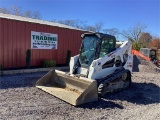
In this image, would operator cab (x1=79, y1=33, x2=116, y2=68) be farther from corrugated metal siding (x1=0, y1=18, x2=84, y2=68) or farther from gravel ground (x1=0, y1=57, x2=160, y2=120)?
corrugated metal siding (x1=0, y1=18, x2=84, y2=68)

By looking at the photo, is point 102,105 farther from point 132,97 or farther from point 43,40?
point 43,40

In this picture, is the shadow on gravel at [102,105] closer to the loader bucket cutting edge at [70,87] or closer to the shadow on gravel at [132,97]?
the shadow on gravel at [132,97]

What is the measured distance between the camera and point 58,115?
469 cm

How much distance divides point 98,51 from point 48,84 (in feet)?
7.22

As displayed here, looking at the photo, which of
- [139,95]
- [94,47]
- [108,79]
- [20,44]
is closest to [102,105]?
[108,79]

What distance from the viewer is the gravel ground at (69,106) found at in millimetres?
4694

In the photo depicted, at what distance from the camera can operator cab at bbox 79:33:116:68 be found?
682cm

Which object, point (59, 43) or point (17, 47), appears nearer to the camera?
point (17, 47)

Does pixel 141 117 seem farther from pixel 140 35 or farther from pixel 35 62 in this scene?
pixel 140 35

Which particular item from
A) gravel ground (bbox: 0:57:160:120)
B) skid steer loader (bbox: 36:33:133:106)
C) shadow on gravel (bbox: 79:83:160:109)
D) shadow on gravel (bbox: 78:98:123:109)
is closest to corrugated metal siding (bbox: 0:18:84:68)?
gravel ground (bbox: 0:57:160:120)

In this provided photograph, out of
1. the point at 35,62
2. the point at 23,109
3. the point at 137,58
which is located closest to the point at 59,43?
the point at 35,62

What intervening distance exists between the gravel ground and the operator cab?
147cm

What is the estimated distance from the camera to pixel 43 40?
12.0 meters

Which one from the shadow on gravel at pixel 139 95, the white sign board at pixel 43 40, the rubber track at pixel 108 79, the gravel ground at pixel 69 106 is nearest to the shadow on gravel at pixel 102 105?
the gravel ground at pixel 69 106
